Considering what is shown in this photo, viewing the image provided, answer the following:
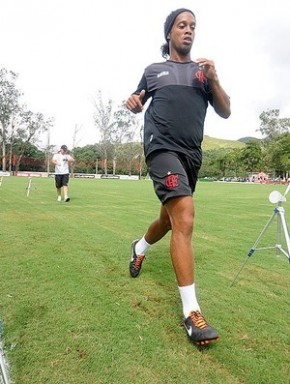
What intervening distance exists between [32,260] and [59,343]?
1904 mm

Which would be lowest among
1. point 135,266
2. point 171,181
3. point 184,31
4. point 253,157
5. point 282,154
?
point 135,266

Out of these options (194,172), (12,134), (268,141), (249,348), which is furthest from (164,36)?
(268,141)

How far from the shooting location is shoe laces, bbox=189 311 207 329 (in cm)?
222

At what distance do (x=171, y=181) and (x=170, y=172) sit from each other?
71 mm

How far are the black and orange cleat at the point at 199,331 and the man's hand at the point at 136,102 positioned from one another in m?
1.64

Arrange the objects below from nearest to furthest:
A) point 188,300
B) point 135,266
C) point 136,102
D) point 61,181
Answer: point 188,300
point 136,102
point 135,266
point 61,181

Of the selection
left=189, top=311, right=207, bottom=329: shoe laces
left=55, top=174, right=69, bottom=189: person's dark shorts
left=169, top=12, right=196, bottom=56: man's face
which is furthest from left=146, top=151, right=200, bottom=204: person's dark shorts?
left=55, top=174, right=69, bottom=189: person's dark shorts

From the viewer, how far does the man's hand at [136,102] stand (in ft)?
9.62

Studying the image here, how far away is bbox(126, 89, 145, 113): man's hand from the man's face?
48 cm

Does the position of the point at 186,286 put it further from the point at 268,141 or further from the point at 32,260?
the point at 268,141

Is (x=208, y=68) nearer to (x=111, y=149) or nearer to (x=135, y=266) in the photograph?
(x=135, y=266)

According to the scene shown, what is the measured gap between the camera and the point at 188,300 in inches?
95.3

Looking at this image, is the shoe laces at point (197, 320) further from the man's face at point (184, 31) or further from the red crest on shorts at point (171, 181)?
the man's face at point (184, 31)

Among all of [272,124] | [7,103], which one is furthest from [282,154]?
[7,103]
